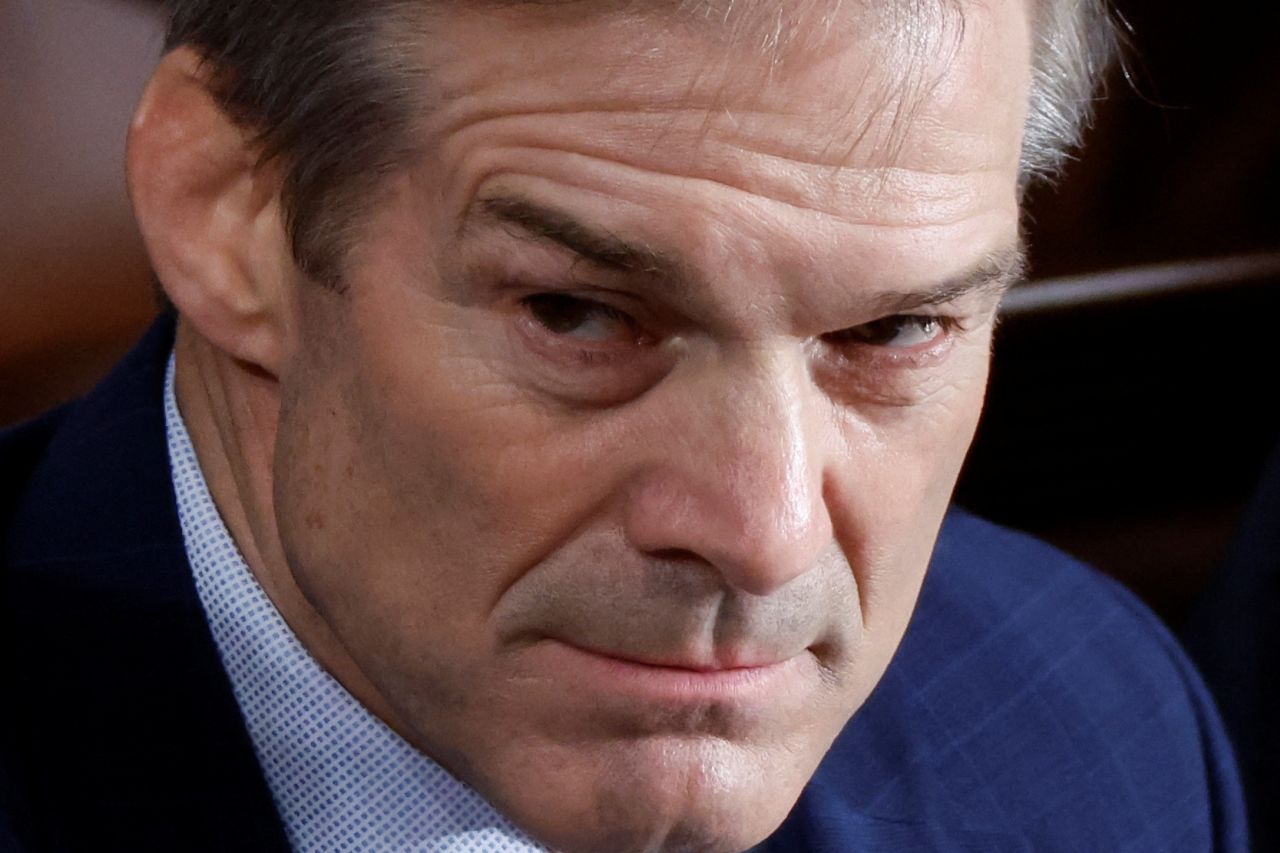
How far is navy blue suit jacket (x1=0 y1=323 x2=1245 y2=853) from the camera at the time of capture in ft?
3.16

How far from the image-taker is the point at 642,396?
86 cm

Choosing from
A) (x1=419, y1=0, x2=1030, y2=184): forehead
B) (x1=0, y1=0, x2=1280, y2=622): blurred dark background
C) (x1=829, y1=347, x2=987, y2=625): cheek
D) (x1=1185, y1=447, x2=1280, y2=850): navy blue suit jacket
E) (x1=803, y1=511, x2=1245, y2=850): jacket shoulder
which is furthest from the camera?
(x1=0, y1=0, x2=1280, y2=622): blurred dark background

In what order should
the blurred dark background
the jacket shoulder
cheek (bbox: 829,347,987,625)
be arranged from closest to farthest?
cheek (bbox: 829,347,987,625) → the jacket shoulder → the blurred dark background

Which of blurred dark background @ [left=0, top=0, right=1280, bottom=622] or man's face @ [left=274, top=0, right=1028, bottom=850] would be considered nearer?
man's face @ [left=274, top=0, right=1028, bottom=850]

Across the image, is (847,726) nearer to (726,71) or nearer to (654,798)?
(654,798)

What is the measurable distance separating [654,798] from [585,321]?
0.24 metres

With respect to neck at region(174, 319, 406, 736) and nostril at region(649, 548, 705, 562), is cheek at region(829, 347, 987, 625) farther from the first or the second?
neck at region(174, 319, 406, 736)

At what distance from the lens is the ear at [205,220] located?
946 mm

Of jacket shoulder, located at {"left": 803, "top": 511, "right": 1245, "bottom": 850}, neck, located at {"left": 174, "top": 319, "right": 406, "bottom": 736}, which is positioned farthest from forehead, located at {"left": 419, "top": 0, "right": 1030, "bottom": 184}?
jacket shoulder, located at {"left": 803, "top": 511, "right": 1245, "bottom": 850}

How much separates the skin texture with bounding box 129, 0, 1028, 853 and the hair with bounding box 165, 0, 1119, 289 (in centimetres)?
1

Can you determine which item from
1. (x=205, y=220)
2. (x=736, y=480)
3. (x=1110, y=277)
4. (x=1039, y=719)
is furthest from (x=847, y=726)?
(x=1110, y=277)

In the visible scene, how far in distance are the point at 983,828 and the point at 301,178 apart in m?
0.65

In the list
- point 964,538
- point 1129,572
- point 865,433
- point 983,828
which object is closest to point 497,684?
point 865,433

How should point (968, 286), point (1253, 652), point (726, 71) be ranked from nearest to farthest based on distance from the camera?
point (726, 71) → point (968, 286) → point (1253, 652)
